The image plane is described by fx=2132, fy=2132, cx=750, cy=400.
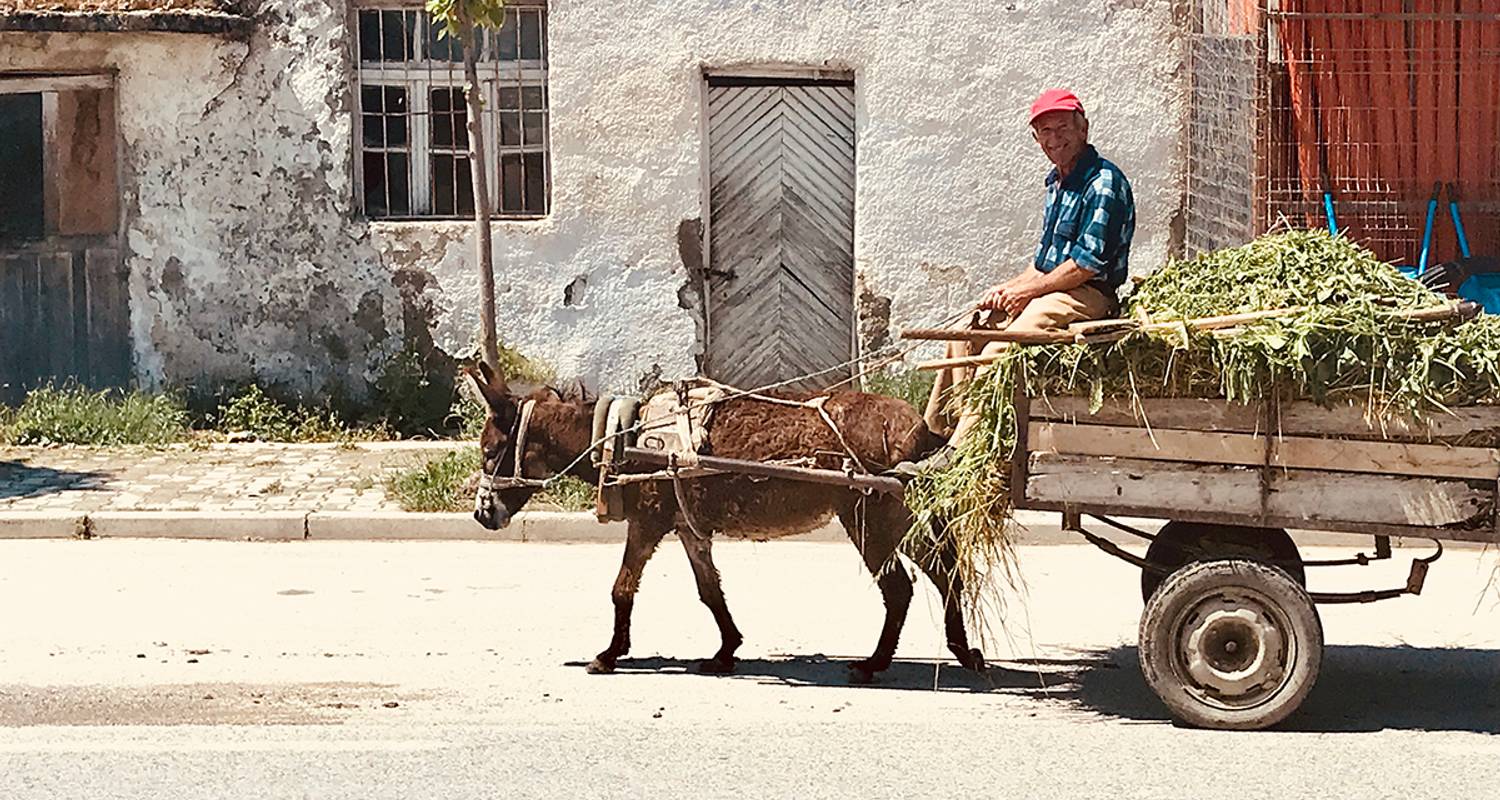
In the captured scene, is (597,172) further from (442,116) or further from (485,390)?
(485,390)

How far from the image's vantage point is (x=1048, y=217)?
26.7 feet

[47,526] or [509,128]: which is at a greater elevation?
[509,128]

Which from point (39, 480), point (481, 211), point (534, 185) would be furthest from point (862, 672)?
point (534, 185)

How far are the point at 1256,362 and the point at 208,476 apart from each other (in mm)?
7718

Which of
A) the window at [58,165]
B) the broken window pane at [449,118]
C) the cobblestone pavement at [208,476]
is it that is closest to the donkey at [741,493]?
the cobblestone pavement at [208,476]

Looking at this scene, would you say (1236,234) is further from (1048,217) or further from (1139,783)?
(1139,783)

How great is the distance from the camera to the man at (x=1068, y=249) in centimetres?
785

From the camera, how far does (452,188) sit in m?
15.1

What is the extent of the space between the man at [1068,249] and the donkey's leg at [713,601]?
1.06m

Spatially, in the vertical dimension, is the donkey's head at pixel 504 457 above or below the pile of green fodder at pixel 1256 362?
below

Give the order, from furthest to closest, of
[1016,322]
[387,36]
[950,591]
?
1. [387,36]
2. [950,591]
3. [1016,322]

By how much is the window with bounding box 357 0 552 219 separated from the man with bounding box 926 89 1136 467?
293 inches

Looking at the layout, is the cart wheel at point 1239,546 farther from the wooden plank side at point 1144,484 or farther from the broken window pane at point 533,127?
the broken window pane at point 533,127

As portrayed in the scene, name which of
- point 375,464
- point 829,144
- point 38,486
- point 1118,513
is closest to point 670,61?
point 829,144
